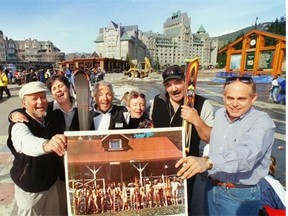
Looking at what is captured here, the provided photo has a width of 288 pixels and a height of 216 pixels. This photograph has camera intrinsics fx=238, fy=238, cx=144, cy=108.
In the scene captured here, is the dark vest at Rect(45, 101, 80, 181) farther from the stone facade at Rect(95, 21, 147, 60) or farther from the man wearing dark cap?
the stone facade at Rect(95, 21, 147, 60)

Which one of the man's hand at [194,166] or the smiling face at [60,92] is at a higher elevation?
the smiling face at [60,92]

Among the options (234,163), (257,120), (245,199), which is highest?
(257,120)

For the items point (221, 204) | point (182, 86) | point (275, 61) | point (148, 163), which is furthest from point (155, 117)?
point (275, 61)

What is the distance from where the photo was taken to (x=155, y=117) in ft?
7.92

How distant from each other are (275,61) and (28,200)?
82.8 ft

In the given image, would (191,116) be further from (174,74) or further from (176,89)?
(174,74)

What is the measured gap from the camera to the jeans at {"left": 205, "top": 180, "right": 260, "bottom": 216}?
5.85 ft

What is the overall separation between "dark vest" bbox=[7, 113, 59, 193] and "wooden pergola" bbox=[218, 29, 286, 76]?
24.2 m

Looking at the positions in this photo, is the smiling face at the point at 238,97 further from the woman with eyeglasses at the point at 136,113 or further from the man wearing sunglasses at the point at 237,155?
the woman with eyeglasses at the point at 136,113

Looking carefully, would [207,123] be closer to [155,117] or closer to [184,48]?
[155,117]

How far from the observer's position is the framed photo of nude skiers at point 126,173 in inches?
70.5

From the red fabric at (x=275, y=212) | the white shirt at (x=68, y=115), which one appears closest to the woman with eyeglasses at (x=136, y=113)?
the white shirt at (x=68, y=115)

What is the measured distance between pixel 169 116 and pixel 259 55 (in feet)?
85.1

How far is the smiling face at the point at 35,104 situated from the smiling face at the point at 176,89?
1140 millimetres
